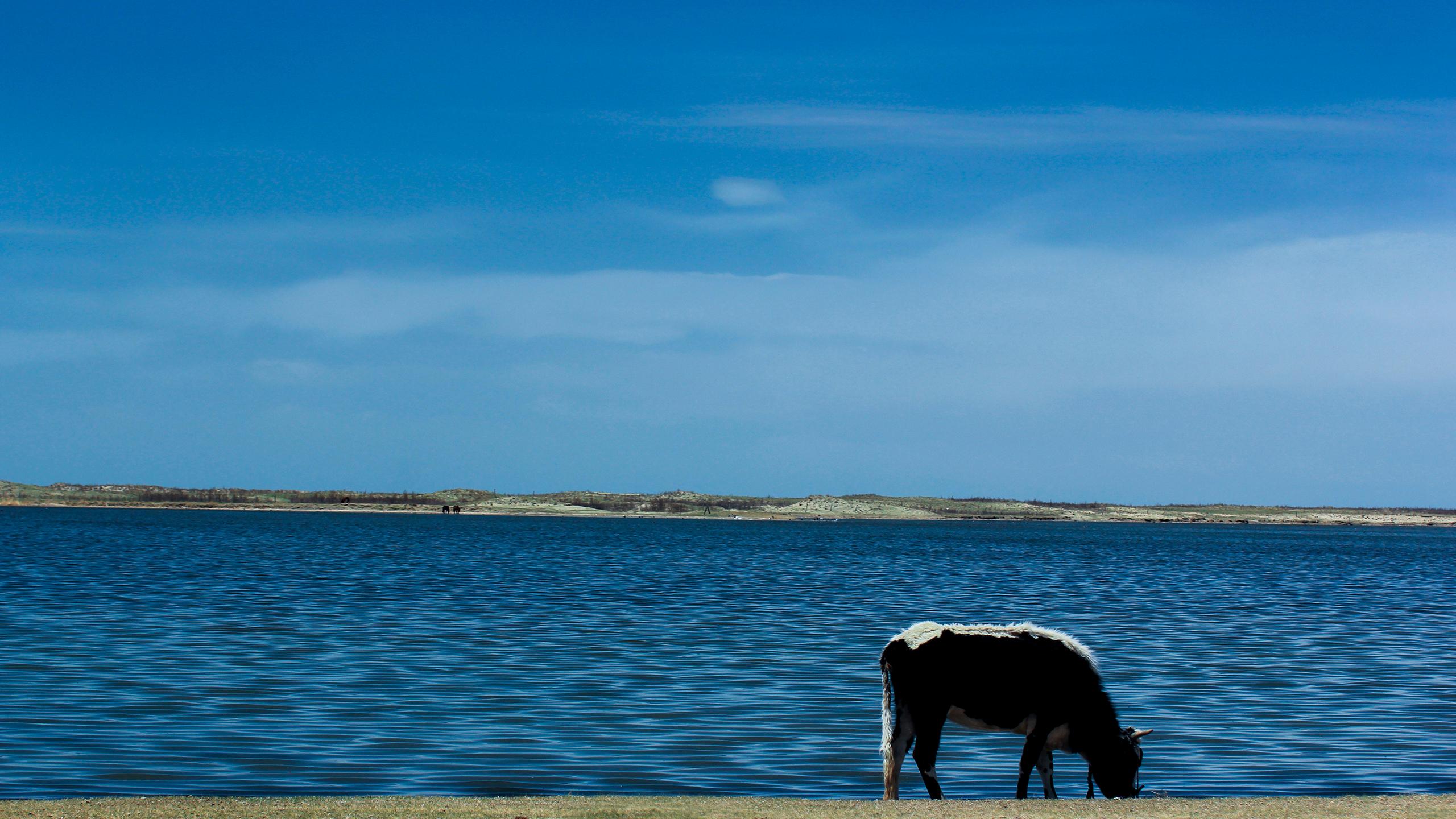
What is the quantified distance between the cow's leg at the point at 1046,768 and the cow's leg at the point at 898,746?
1.18 metres

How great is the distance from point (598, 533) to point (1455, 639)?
308ft

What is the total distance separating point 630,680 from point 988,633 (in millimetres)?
9925

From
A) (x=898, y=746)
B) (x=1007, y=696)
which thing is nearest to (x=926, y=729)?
(x=898, y=746)

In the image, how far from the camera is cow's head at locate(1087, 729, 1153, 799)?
1144cm

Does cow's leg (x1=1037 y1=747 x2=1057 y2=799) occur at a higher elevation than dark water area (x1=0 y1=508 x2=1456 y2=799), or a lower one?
higher

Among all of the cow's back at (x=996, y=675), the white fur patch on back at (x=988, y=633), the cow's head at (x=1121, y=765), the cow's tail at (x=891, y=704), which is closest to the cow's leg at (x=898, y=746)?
the cow's tail at (x=891, y=704)

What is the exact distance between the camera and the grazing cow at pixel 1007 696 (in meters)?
11.5

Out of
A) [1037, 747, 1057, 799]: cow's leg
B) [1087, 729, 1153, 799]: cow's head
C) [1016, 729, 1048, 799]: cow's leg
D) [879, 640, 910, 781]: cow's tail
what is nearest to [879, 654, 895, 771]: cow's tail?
[879, 640, 910, 781]: cow's tail

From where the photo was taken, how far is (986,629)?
11719mm

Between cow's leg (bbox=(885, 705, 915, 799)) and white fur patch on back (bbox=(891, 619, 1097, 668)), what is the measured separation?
0.60 m

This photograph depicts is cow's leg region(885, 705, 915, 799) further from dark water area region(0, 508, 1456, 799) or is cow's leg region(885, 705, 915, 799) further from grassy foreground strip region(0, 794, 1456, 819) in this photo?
dark water area region(0, 508, 1456, 799)

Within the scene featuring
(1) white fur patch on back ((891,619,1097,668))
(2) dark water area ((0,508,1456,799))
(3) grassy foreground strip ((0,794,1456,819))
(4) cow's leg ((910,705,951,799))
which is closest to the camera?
(3) grassy foreground strip ((0,794,1456,819))

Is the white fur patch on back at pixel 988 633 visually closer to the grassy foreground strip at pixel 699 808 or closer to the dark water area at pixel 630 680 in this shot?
the grassy foreground strip at pixel 699 808

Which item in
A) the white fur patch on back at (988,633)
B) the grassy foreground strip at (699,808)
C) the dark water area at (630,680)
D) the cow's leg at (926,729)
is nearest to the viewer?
the grassy foreground strip at (699,808)
